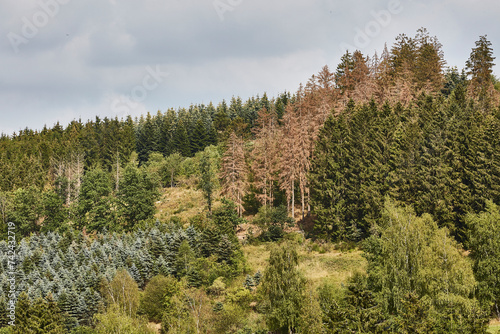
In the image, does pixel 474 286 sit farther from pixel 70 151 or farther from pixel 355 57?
pixel 70 151

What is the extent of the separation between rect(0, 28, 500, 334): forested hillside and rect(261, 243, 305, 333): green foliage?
0.16m

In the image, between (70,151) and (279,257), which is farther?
(70,151)

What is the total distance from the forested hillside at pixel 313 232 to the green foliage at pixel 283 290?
0.16 metres

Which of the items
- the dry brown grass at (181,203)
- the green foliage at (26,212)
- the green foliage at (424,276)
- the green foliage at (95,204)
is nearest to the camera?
the green foliage at (424,276)

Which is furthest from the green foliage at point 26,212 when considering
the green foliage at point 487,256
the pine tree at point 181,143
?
the green foliage at point 487,256

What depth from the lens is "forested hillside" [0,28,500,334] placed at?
30.8m

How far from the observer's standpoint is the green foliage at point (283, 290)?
33375 millimetres

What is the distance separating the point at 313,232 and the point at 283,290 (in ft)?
79.7

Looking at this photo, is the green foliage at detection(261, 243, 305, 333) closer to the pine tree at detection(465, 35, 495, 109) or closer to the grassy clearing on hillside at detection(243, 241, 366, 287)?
the grassy clearing on hillside at detection(243, 241, 366, 287)

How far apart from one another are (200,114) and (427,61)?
75179 millimetres

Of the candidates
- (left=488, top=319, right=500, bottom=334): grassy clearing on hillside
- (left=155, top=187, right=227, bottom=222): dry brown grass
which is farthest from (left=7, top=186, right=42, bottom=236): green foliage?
(left=488, top=319, right=500, bottom=334): grassy clearing on hillside

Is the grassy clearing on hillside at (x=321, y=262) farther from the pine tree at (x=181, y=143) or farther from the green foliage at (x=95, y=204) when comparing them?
the pine tree at (x=181, y=143)

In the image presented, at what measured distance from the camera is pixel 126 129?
113000mm

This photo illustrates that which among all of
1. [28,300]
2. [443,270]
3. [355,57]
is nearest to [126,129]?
[355,57]
